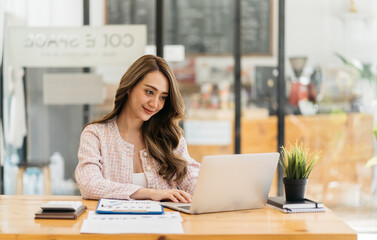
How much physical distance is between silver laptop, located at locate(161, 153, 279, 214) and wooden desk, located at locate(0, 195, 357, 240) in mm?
37

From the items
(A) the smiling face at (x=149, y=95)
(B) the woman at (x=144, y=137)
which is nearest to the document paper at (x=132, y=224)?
(B) the woman at (x=144, y=137)

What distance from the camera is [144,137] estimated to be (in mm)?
2844

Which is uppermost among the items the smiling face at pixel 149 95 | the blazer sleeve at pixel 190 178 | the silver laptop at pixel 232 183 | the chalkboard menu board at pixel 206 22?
the chalkboard menu board at pixel 206 22

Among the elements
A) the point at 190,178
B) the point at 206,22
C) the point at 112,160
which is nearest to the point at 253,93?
the point at 206,22

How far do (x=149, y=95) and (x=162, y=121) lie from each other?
0.62 ft

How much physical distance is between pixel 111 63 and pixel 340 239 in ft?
10.2

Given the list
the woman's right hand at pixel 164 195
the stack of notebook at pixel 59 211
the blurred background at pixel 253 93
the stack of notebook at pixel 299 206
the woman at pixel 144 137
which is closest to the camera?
the stack of notebook at pixel 59 211

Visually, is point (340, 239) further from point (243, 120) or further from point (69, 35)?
point (69, 35)

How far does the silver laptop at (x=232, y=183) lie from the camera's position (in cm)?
205

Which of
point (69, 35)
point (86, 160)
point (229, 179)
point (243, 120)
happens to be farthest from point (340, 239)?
point (69, 35)

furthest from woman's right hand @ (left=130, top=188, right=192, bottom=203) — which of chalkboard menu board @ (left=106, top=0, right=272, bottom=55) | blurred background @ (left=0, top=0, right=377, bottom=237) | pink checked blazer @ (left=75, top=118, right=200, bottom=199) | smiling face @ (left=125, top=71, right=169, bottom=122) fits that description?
chalkboard menu board @ (left=106, top=0, right=272, bottom=55)

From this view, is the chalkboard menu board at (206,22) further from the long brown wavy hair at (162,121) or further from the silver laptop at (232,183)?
the silver laptop at (232,183)

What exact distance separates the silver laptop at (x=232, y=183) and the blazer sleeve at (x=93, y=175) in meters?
0.25

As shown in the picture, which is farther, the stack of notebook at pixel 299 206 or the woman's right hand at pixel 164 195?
the woman's right hand at pixel 164 195
